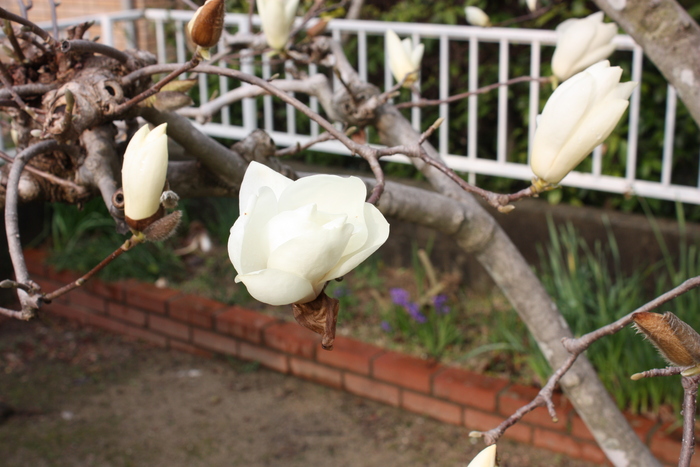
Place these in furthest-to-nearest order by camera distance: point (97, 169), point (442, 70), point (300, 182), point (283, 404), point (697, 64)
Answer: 1. point (442, 70)
2. point (283, 404)
3. point (697, 64)
4. point (97, 169)
5. point (300, 182)

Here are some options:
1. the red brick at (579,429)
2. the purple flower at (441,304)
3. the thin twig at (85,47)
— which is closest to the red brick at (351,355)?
the purple flower at (441,304)

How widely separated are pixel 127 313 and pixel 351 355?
136 cm

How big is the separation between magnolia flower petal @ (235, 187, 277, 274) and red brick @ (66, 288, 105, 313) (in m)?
3.49

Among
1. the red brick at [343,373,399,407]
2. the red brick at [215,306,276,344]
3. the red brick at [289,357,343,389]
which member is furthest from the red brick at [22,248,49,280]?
the red brick at [343,373,399,407]

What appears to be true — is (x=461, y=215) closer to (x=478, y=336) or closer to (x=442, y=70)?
(x=478, y=336)

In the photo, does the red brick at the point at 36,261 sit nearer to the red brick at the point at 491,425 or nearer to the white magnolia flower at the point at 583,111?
the red brick at the point at 491,425

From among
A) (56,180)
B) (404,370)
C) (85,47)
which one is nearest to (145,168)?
(85,47)

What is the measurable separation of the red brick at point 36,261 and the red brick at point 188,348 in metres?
0.92

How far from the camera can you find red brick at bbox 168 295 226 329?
3.52 meters

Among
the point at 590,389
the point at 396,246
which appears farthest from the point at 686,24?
the point at 396,246

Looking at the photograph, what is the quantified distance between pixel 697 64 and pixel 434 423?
200cm

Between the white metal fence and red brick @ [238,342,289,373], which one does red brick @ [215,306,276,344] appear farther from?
the white metal fence

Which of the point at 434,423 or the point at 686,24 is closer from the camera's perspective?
the point at 686,24

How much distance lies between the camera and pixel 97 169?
0.92 m
